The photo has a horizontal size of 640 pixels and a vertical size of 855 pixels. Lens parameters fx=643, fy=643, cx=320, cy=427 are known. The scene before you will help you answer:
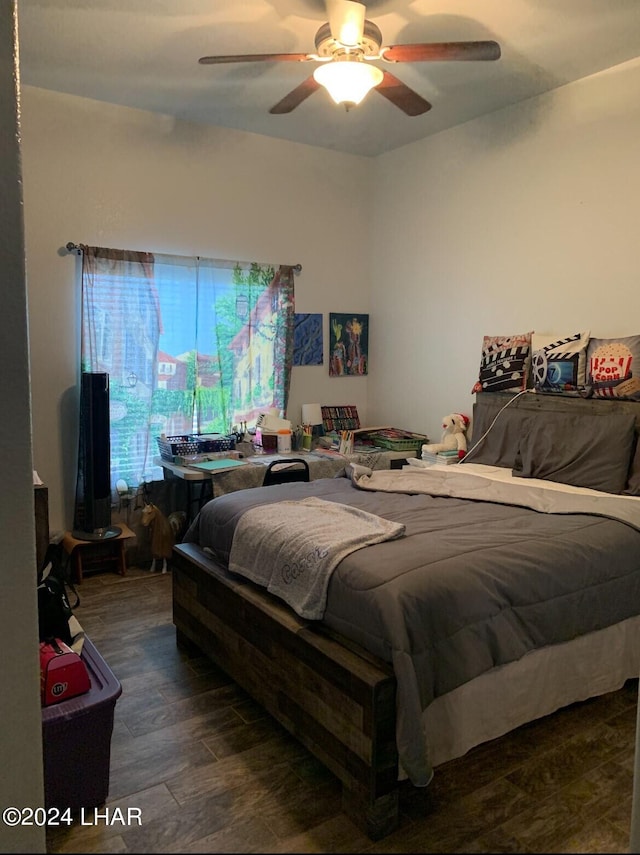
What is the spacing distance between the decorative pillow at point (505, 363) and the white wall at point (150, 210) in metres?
1.38

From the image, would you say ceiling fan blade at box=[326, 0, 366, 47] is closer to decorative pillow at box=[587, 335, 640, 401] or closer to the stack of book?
decorative pillow at box=[587, 335, 640, 401]

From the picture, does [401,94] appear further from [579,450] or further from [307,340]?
[307,340]

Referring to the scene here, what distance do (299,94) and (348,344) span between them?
2.28 metres

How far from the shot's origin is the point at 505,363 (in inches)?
152

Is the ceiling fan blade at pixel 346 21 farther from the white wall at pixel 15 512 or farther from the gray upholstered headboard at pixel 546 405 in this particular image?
the gray upholstered headboard at pixel 546 405

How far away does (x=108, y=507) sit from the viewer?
12.4 feet

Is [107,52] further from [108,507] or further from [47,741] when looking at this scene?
[47,741]

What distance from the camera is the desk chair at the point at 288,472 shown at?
3.87 m

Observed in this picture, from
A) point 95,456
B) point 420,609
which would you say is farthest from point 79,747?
point 95,456

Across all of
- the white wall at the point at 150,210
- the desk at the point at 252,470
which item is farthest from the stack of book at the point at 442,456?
the white wall at the point at 150,210

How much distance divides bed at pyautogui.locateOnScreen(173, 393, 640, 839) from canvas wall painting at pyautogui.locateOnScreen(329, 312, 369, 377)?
201 centimetres

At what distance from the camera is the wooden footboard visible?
178 cm

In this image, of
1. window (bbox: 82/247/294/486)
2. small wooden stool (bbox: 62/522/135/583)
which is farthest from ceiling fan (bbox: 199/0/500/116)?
small wooden stool (bbox: 62/522/135/583)

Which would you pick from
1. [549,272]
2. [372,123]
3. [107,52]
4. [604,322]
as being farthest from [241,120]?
[604,322]
